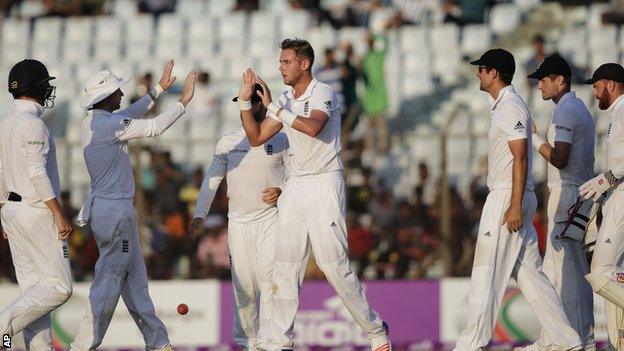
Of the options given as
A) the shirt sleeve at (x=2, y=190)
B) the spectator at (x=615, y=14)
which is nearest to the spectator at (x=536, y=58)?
the spectator at (x=615, y=14)

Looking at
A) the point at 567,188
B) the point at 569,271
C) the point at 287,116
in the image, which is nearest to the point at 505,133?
the point at 567,188

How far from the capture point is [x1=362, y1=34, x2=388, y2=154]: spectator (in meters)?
21.0

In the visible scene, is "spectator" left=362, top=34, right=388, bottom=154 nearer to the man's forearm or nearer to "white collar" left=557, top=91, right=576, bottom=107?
"white collar" left=557, top=91, right=576, bottom=107

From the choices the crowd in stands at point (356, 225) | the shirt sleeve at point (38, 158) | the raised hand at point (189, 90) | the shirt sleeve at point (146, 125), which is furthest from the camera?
the crowd in stands at point (356, 225)

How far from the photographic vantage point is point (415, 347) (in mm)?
17578

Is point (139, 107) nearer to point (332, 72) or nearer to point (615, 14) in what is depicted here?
point (332, 72)

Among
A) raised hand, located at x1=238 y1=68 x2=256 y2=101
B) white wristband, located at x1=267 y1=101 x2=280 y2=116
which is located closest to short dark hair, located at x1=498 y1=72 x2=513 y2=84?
white wristband, located at x1=267 y1=101 x2=280 y2=116

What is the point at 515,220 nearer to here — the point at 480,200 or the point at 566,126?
the point at 566,126

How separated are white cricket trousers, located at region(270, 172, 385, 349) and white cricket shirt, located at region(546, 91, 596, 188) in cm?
202

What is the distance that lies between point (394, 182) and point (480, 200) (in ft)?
4.49

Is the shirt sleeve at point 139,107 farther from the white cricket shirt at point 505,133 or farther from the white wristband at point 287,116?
the white cricket shirt at point 505,133

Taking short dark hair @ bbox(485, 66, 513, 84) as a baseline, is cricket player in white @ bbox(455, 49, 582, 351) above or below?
below

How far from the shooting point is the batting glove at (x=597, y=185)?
1187 centimetres

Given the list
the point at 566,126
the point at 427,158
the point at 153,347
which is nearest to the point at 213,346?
the point at 427,158
